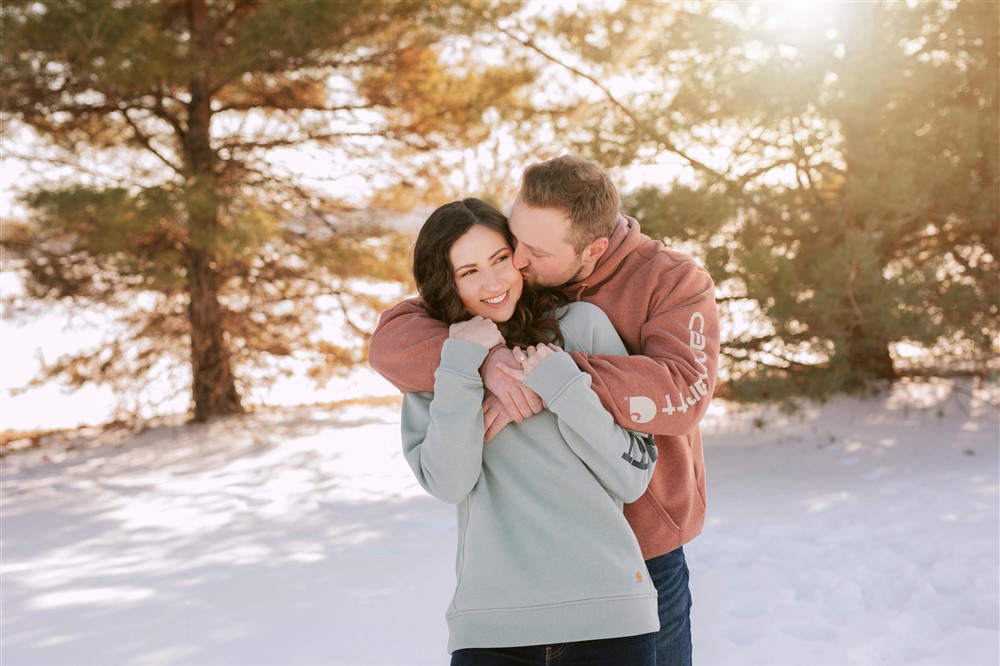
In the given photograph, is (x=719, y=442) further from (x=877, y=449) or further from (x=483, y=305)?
(x=483, y=305)

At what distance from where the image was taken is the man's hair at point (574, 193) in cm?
160

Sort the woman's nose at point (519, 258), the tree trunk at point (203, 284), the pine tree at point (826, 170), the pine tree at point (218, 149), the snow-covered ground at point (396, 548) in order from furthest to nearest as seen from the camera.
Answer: the tree trunk at point (203, 284) < the pine tree at point (218, 149) < the pine tree at point (826, 170) < the snow-covered ground at point (396, 548) < the woman's nose at point (519, 258)

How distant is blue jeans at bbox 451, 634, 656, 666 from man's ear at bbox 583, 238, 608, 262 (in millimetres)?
697

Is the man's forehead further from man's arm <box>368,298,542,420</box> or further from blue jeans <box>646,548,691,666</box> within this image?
blue jeans <box>646,548,691,666</box>

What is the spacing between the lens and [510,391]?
1.40 metres

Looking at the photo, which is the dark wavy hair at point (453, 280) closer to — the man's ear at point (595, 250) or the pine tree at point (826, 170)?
the man's ear at point (595, 250)

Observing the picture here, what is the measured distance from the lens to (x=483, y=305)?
1562 mm

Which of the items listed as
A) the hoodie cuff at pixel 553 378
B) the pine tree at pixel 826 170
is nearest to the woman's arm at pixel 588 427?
the hoodie cuff at pixel 553 378

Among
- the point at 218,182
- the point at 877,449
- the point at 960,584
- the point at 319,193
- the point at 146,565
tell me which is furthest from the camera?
the point at 319,193

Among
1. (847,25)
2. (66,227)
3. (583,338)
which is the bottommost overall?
(583,338)

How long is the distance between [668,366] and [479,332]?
1.10 ft

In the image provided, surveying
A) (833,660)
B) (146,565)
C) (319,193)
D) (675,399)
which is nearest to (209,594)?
(146,565)

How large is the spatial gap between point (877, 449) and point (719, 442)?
1026 mm

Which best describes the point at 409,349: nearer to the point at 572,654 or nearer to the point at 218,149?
the point at 572,654
